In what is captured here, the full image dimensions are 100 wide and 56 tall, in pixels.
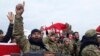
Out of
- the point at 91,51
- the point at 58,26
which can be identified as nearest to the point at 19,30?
the point at 91,51

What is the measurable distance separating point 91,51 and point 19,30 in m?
1.68

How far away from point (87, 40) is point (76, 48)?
16.5 ft

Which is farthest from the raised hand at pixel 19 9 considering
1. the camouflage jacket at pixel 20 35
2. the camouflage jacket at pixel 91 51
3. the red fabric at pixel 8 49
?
the camouflage jacket at pixel 91 51

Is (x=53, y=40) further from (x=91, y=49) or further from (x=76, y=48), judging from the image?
(x=91, y=49)

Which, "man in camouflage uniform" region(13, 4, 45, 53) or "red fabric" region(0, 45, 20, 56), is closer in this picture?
"man in camouflage uniform" region(13, 4, 45, 53)

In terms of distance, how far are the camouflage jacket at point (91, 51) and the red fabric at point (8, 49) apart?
1.77 meters

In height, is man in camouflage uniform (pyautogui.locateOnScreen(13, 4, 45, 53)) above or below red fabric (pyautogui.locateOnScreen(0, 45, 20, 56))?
above

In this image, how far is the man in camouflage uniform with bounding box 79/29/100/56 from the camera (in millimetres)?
7139

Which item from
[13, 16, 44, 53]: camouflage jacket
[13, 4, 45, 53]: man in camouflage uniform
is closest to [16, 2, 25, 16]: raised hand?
[13, 4, 45, 53]: man in camouflage uniform

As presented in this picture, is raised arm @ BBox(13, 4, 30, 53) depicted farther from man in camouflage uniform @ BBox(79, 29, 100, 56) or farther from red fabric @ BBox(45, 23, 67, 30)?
red fabric @ BBox(45, 23, 67, 30)

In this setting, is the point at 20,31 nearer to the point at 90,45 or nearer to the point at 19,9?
the point at 19,9

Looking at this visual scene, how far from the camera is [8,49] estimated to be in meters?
8.42

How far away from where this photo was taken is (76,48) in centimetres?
1248

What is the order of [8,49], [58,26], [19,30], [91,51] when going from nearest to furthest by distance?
[91,51] → [19,30] → [8,49] → [58,26]
